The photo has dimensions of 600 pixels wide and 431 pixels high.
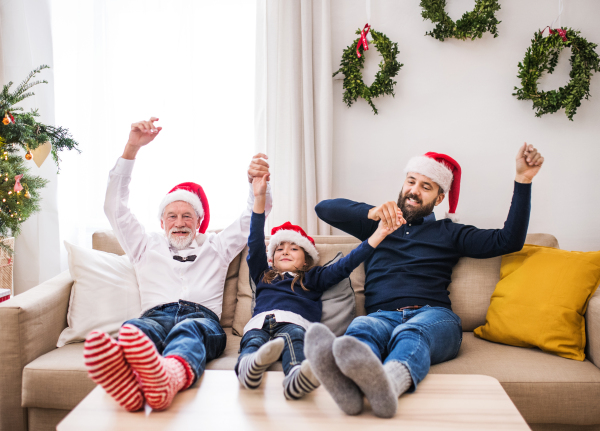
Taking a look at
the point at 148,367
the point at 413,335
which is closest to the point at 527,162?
the point at 413,335

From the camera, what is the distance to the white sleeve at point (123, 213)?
5.86ft

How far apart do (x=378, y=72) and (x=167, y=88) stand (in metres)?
1.27

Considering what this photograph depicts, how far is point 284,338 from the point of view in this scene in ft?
4.70

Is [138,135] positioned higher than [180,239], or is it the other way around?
[138,135]

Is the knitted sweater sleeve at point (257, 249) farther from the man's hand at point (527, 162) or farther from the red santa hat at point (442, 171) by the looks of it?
the man's hand at point (527, 162)

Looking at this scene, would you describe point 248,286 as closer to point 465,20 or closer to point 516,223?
point 516,223

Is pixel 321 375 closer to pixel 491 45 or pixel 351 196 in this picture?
pixel 351 196

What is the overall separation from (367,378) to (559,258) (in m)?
1.22

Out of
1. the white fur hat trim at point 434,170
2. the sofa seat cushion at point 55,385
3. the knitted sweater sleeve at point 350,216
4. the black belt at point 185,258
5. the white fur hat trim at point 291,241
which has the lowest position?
the sofa seat cushion at point 55,385

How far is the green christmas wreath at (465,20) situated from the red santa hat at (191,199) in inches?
61.5

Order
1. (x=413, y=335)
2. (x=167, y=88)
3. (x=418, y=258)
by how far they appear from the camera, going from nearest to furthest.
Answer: (x=413, y=335), (x=418, y=258), (x=167, y=88)

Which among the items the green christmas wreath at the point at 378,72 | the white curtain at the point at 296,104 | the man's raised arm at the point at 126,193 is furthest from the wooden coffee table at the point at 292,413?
the green christmas wreath at the point at 378,72

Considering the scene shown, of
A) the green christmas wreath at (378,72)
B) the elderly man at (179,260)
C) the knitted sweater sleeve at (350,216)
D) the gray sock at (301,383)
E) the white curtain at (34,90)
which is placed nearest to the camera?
the gray sock at (301,383)

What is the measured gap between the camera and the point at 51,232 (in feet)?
8.59
